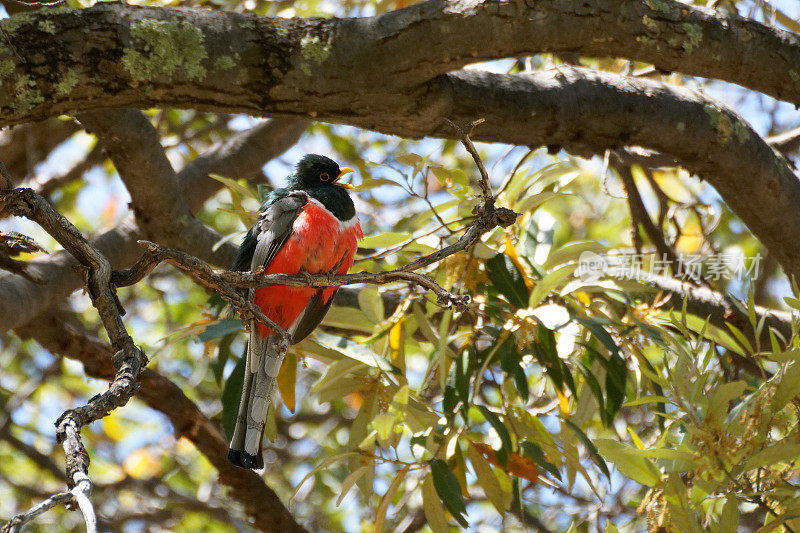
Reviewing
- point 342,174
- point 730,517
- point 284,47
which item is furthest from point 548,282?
point 342,174

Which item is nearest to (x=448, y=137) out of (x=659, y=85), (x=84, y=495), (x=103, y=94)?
(x=659, y=85)

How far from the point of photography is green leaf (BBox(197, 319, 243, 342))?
9.64 ft

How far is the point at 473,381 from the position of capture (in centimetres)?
310

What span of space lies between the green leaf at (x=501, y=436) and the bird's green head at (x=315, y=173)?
145 cm

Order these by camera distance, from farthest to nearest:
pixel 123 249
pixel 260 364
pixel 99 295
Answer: pixel 123 249
pixel 260 364
pixel 99 295

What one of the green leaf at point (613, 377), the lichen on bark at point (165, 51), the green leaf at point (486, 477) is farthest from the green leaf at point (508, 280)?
the lichen on bark at point (165, 51)

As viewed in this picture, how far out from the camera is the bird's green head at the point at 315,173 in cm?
373

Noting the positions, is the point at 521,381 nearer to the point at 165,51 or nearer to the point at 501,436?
the point at 501,436

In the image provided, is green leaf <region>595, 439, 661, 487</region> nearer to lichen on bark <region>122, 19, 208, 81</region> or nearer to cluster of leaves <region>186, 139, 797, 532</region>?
cluster of leaves <region>186, 139, 797, 532</region>

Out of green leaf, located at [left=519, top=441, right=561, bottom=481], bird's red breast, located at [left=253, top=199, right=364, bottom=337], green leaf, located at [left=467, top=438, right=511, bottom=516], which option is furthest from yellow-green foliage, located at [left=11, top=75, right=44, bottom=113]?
green leaf, located at [left=519, top=441, right=561, bottom=481]

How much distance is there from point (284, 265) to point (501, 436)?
3.47 ft

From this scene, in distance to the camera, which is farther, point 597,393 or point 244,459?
point 597,393

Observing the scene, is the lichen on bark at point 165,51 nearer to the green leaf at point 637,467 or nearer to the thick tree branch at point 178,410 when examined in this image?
the thick tree branch at point 178,410

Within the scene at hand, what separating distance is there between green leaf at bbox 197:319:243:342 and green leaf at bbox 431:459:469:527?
0.89 m
